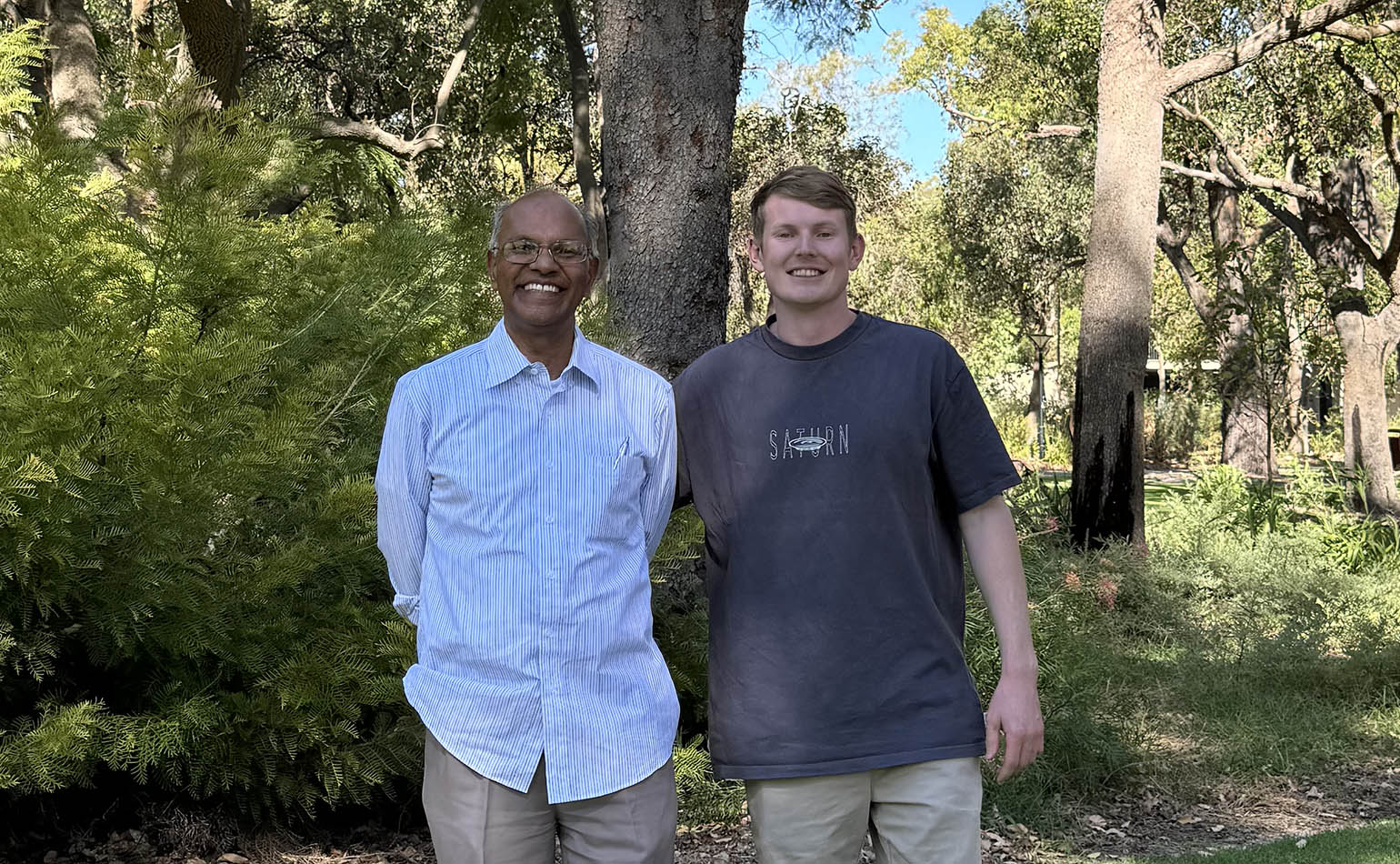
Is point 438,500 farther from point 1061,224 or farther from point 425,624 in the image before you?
point 1061,224

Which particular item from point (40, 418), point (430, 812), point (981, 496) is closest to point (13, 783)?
point (40, 418)

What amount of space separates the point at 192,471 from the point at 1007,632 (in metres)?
2.57

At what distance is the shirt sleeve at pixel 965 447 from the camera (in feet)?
8.36

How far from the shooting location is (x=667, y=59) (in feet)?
19.8

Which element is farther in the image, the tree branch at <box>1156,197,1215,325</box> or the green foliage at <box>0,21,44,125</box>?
the tree branch at <box>1156,197,1215,325</box>

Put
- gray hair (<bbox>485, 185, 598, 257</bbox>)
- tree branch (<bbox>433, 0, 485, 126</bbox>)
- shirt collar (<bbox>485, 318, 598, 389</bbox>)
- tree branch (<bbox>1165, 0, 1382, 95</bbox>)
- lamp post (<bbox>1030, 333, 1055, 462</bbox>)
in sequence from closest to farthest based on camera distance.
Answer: shirt collar (<bbox>485, 318, 598, 389</bbox>) → gray hair (<bbox>485, 185, 598, 257</bbox>) → tree branch (<bbox>1165, 0, 1382, 95</bbox>) → tree branch (<bbox>433, 0, 485, 126</bbox>) → lamp post (<bbox>1030, 333, 1055, 462</bbox>)

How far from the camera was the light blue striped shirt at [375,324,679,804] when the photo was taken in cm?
230

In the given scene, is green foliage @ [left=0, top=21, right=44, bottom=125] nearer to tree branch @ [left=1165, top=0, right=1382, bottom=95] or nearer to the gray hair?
the gray hair

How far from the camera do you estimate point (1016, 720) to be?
249 centimetres

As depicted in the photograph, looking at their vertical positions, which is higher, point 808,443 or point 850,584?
point 808,443

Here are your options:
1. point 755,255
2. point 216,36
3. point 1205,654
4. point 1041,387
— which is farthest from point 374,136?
point 1041,387

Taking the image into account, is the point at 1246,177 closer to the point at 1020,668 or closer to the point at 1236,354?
the point at 1236,354

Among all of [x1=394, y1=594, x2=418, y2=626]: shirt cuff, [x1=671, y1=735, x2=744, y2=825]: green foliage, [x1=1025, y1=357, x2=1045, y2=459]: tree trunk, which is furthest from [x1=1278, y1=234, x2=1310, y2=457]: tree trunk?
[x1=394, y1=594, x2=418, y2=626]: shirt cuff

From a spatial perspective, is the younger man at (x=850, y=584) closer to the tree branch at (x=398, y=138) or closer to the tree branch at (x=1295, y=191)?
the tree branch at (x=398, y=138)
